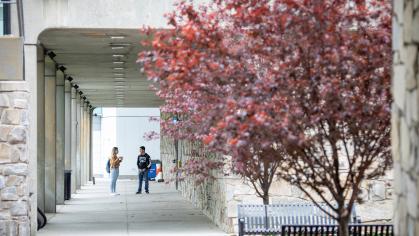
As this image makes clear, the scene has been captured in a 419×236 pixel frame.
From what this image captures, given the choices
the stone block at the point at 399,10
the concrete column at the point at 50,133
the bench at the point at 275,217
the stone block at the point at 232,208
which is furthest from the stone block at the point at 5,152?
the stone block at the point at 399,10

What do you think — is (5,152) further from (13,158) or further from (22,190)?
(22,190)

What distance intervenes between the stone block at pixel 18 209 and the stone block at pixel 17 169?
18.0 inches

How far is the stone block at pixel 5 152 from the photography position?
1677 cm

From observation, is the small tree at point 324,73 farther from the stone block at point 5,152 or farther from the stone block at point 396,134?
the stone block at point 5,152

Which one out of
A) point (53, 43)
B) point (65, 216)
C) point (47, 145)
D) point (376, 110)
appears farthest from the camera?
point (47, 145)

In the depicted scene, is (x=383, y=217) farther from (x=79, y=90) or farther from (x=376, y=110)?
(x=79, y=90)

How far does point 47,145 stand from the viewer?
88.9 ft

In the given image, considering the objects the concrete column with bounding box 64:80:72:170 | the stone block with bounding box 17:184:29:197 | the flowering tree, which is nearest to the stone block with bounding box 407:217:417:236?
the flowering tree

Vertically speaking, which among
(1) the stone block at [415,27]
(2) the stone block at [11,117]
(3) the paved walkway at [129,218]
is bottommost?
(3) the paved walkway at [129,218]

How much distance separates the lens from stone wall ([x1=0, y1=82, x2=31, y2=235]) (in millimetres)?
16764

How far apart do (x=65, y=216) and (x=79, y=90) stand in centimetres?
1474

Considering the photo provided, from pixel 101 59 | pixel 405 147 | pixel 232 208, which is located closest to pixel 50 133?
pixel 101 59

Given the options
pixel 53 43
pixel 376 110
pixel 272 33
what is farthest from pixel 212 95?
pixel 53 43

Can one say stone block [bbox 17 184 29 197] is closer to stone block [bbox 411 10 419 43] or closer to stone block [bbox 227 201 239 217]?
stone block [bbox 227 201 239 217]
